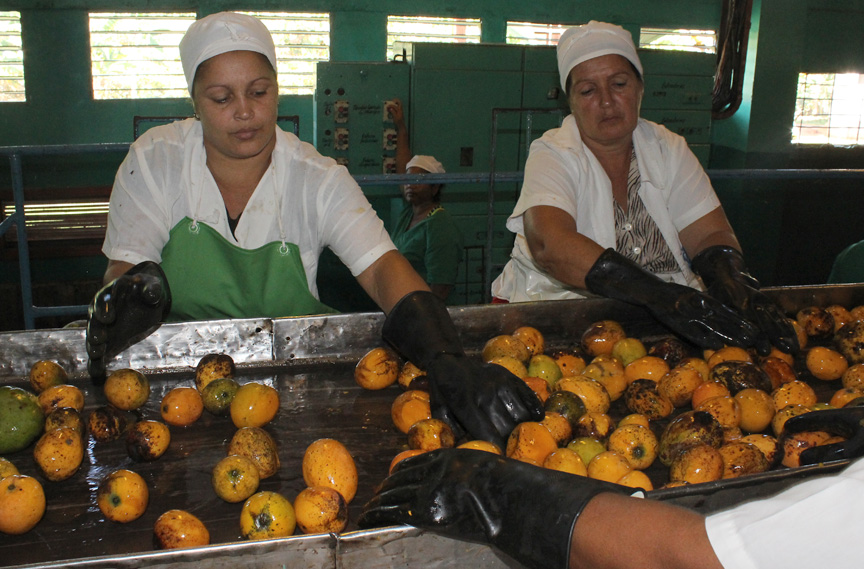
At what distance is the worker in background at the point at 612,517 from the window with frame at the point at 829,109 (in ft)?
33.0

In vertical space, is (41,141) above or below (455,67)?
below

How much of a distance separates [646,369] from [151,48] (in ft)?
26.7

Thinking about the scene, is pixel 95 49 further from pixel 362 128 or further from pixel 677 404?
pixel 677 404

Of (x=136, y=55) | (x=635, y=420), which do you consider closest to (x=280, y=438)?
(x=635, y=420)

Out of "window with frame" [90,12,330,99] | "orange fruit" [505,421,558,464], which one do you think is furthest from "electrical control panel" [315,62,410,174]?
"orange fruit" [505,421,558,464]

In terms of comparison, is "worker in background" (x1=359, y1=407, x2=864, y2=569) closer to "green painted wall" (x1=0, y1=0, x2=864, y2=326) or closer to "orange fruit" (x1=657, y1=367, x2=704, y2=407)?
"orange fruit" (x1=657, y1=367, x2=704, y2=407)

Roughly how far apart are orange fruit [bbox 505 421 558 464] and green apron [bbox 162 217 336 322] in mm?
1151

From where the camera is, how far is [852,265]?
3938 millimetres

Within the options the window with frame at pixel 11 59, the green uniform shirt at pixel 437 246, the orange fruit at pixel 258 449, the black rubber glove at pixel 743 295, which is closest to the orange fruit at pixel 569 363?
the black rubber glove at pixel 743 295

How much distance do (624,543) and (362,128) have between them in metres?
6.61

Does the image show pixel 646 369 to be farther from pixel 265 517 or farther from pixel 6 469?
pixel 6 469

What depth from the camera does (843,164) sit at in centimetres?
1024

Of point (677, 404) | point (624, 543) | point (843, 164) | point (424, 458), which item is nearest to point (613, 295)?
point (677, 404)

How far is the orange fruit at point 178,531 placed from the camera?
4.66 feet
